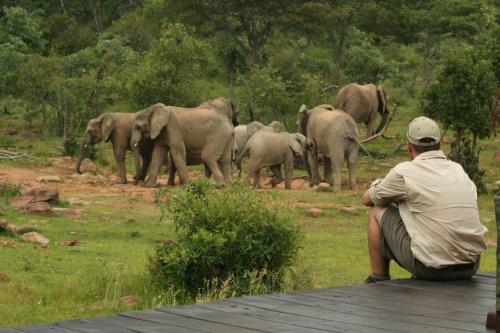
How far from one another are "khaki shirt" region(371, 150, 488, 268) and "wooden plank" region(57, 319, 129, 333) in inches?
97.9

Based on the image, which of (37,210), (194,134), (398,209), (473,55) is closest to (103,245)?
(37,210)

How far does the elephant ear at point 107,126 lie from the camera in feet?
→ 64.8

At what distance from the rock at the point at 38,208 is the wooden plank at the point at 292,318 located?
7.80 metres

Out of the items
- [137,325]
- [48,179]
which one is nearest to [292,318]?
[137,325]

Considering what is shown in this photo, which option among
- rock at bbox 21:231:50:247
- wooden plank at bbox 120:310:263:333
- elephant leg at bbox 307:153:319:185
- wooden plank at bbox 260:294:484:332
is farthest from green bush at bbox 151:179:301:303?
elephant leg at bbox 307:153:319:185

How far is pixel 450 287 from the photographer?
662 centimetres

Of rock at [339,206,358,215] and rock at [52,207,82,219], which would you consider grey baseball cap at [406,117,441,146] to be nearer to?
rock at [52,207,82,219]

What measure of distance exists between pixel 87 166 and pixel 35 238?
9.68 meters

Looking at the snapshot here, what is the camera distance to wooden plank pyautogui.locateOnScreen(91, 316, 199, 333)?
4.99 metres

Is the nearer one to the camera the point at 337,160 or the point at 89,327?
the point at 89,327

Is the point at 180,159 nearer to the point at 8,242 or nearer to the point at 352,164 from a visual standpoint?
the point at 352,164

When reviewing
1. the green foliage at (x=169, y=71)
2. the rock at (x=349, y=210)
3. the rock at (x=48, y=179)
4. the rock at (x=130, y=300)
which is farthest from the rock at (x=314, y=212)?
the green foliage at (x=169, y=71)

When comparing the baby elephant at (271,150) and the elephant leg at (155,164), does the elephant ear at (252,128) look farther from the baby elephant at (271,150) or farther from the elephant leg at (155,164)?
the elephant leg at (155,164)

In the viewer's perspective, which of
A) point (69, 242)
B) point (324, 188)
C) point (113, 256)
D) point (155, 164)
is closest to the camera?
→ point (113, 256)
